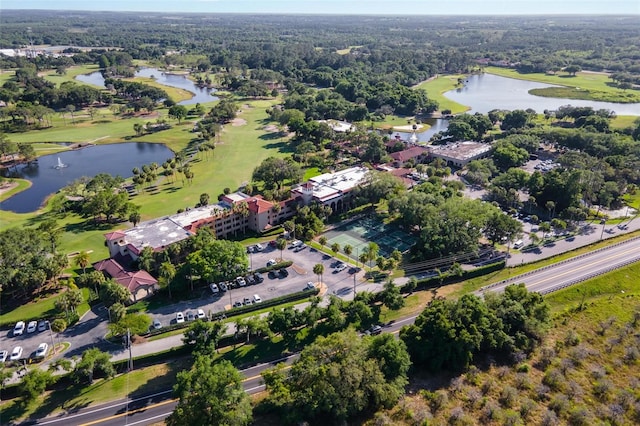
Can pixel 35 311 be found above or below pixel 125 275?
below

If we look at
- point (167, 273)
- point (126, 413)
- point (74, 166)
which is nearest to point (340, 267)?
point (167, 273)

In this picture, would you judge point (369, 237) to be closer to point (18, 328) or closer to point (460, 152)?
point (460, 152)

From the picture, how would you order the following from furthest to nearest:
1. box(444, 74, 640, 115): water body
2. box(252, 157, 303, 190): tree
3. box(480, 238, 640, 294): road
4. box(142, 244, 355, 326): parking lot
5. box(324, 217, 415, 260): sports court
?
box(444, 74, 640, 115): water body, box(252, 157, 303, 190): tree, box(324, 217, 415, 260): sports court, box(480, 238, 640, 294): road, box(142, 244, 355, 326): parking lot

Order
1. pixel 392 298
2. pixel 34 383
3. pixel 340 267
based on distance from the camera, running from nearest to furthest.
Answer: pixel 34 383, pixel 392 298, pixel 340 267

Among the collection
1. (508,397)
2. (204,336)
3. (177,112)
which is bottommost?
(508,397)

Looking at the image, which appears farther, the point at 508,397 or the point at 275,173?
the point at 275,173

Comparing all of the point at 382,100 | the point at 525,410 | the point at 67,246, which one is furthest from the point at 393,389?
the point at 382,100

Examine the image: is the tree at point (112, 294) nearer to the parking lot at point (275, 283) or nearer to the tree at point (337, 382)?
the parking lot at point (275, 283)

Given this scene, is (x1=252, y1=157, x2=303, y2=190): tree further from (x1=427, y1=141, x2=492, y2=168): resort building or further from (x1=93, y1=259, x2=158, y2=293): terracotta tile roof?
(x1=427, y1=141, x2=492, y2=168): resort building

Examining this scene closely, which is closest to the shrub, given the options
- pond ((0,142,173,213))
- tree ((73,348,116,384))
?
tree ((73,348,116,384))
